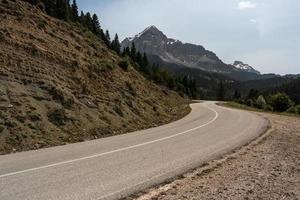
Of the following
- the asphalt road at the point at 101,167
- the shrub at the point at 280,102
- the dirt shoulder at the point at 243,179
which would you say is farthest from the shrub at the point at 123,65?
the shrub at the point at 280,102

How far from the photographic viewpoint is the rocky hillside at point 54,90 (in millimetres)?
19250

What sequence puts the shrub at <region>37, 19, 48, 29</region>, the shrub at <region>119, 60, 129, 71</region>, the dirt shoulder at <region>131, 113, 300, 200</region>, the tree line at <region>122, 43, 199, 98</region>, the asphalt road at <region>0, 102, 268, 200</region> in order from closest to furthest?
the asphalt road at <region>0, 102, 268, 200</region> → the dirt shoulder at <region>131, 113, 300, 200</region> → the shrub at <region>37, 19, 48, 29</region> → the shrub at <region>119, 60, 129, 71</region> → the tree line at <region>122, 43, 199, 98</region>

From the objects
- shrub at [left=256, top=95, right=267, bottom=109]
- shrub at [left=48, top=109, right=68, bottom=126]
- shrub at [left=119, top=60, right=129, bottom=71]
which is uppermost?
shrub at [left=119, top=60, right=129, bottom=71]

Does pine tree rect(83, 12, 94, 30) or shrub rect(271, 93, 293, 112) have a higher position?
pine tree rect(83, 12, 94, 30)

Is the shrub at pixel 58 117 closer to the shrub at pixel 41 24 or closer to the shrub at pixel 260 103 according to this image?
the shrub at pixel 41 24

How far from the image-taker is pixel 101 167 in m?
11.6

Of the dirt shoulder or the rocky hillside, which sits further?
the rocky hillside

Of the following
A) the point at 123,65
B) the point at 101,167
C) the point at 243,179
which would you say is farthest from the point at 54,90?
the point at 123,65

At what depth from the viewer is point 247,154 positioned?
1565cm

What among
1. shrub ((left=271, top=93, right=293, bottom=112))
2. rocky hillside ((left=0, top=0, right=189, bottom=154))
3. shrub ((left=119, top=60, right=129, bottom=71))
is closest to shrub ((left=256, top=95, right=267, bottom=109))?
shrub ((left=271, top=93, right=293, bottom=112))

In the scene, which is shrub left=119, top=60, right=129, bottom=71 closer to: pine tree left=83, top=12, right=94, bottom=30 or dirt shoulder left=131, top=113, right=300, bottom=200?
dirt shoulder left=131, top=113, right=300, bottom=200

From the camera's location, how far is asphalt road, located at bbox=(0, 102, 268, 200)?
8.91 m

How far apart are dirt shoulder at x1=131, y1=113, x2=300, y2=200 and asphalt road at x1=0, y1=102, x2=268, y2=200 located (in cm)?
63

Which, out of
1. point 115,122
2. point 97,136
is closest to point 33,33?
point 115,122
